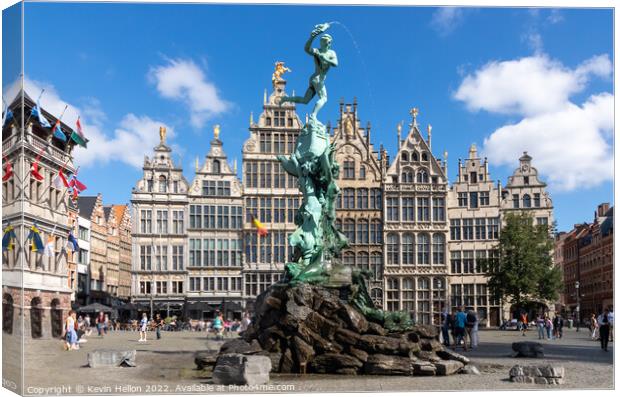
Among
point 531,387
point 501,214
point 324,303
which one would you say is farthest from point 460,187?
point 531,387

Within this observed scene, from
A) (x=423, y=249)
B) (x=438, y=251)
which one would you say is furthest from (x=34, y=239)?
(x=438, y=251)

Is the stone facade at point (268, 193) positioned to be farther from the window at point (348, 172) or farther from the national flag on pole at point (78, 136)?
the national flag on pole at point (78, 136)

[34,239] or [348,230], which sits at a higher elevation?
[348,230]

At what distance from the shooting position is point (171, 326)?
153ft

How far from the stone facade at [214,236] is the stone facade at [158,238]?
698mm

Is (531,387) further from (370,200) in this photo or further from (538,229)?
(370,200)

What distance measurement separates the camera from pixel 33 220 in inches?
782

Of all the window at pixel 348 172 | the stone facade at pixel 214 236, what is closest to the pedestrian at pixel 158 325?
the stone facade at pixel 214 236

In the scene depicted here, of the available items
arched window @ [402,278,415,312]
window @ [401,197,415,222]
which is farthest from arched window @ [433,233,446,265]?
arched window @ [402,278,415,312]

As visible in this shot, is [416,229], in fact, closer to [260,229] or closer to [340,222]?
[340,222]

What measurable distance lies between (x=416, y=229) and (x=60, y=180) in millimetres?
28766

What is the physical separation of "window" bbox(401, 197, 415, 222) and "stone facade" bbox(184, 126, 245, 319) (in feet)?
37.1

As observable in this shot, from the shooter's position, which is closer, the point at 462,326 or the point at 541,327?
the point at 462,326

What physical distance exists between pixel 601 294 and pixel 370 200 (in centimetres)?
1923
